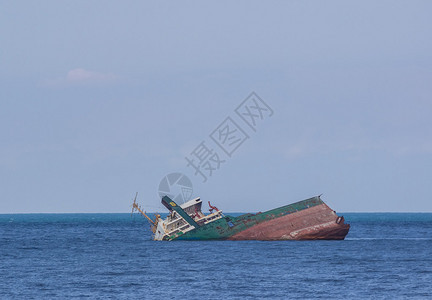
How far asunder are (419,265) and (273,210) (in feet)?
75.1

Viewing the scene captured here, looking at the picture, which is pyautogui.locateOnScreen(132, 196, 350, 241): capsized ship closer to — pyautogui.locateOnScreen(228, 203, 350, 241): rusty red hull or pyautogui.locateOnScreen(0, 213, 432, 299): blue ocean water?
pyautogui.locateOnScreen(228, 203, 350, 241): rusty red hull

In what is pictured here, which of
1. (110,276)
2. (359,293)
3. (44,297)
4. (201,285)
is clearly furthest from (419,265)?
(44,297)

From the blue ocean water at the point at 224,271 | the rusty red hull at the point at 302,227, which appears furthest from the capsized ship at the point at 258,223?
the blue ocean water at the point at 224,271

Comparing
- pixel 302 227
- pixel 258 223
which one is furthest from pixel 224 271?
pixel 302 227

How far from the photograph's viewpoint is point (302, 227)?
9081 cm

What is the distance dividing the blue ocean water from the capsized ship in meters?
1.32

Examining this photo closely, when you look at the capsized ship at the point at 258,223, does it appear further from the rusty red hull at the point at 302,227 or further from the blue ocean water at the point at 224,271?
the blue ocean water at the point at 224,271

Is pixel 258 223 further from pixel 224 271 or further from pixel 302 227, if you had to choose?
pixel 224 271

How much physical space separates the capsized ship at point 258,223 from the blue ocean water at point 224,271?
4.34 feet

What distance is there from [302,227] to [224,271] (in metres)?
26.6

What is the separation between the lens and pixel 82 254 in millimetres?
87875

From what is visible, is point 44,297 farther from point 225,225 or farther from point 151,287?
point 225,225

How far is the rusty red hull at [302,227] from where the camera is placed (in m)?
89.1

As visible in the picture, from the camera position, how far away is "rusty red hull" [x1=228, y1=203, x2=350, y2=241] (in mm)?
89062
